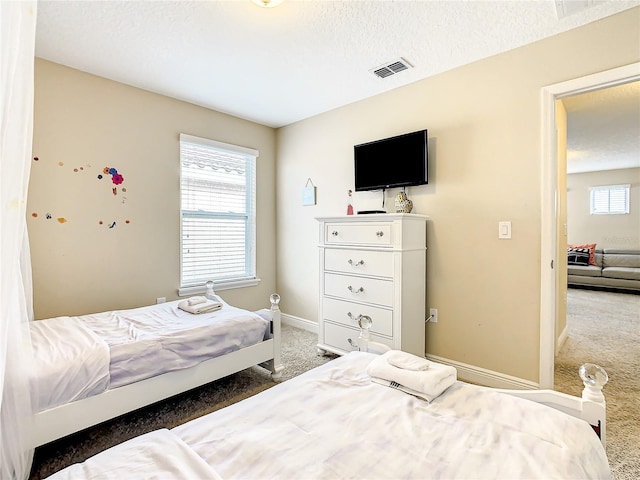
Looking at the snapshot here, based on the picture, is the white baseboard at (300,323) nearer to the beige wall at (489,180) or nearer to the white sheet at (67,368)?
the beige wall at (489,180)

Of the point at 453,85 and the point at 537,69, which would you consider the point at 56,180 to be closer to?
the point at 453,85

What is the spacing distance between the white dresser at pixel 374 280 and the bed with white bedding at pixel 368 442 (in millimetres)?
1336

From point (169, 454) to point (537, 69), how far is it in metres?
2.97

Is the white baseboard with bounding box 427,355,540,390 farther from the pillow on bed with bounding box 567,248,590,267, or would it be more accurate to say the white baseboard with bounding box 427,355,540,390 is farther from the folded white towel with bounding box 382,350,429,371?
the pillow on bed with bounding box 567,248,590,267

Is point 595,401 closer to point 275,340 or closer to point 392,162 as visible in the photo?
point 275,340

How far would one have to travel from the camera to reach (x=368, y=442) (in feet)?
3.15

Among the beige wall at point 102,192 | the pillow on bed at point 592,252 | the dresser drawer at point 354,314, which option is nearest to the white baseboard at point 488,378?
the dresser drawer at point 354,314

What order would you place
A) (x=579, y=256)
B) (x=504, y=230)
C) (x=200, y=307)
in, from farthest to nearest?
(x=579, y=256), (x=200, y=307), (x=504, y=230)

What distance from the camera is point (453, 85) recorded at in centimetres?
270

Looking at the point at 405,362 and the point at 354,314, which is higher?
the point at 405,362

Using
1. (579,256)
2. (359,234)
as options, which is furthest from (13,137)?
(579,256)

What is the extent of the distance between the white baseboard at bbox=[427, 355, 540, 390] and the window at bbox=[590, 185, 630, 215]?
271 inches

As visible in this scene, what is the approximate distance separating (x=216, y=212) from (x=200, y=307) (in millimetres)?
1411

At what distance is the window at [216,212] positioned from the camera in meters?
3.46
